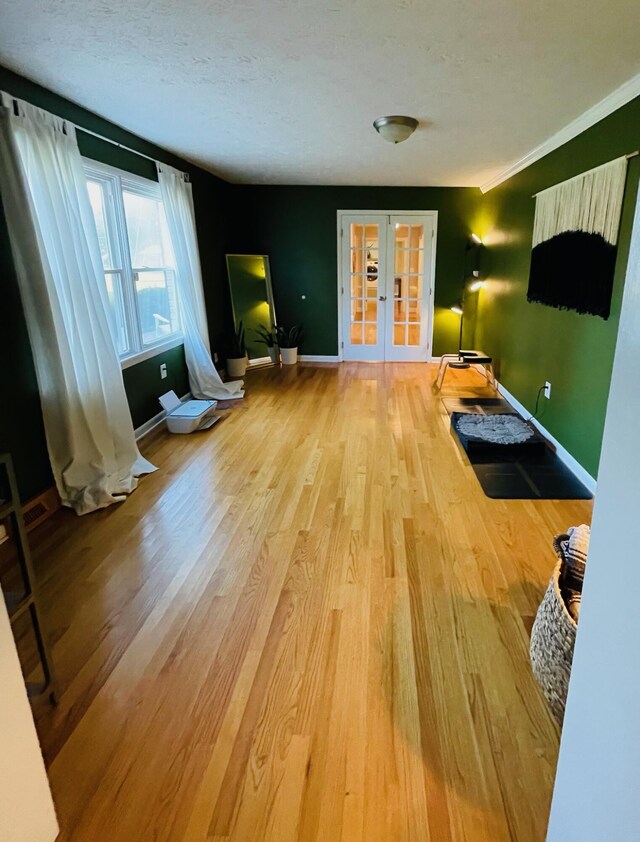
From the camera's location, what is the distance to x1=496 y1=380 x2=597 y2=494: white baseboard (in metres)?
3.13

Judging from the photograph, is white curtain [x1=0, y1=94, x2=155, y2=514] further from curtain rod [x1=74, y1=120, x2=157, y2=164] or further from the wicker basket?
the wicker basket

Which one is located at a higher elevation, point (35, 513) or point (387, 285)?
point (387, 285)

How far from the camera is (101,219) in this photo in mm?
3662

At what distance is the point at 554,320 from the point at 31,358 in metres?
3.59

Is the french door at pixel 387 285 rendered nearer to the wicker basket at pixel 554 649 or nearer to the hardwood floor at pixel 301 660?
the hardwood floor at pixel 301 660

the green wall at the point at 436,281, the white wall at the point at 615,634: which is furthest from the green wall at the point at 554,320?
the white wall at the point at 615,634

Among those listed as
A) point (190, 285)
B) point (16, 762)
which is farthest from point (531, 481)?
point (190, 285)

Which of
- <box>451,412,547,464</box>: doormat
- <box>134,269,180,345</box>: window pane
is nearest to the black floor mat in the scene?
<box>451,412,547,464</box>: doormat

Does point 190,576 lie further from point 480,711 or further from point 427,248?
point 427,248

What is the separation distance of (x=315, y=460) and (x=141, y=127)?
273cm

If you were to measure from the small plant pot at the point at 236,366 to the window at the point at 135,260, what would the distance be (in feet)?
3.92

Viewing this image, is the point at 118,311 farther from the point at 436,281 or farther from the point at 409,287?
the point at 436,281

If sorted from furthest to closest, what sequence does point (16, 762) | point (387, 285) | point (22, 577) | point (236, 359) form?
1. point (387, 285)
2. point (236, 359)
3. point (22, 577)
4. point (16, 762)

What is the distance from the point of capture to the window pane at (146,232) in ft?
13.5
